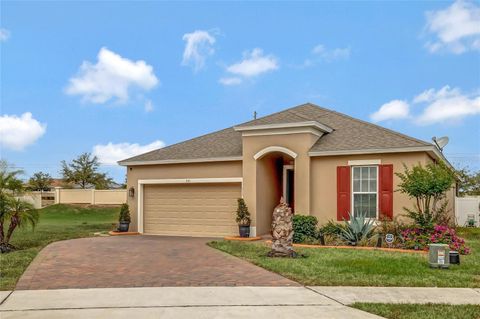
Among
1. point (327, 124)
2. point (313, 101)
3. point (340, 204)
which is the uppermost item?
point (313, 101)

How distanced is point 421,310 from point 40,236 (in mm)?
14601

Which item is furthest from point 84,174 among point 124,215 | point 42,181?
point 124,215

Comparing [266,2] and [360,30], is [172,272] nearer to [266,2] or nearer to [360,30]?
[266,2]

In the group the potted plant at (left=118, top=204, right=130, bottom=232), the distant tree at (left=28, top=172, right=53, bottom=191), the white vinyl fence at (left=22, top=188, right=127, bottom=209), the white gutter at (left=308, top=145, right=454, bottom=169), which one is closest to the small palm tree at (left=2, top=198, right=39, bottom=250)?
the potted plant at (left=118, top=204, right=130, bottom=232)

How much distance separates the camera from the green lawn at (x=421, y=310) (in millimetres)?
6480

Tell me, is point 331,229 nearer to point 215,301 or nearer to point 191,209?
point 191,209

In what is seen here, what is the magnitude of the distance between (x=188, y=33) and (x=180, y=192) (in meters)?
6.40

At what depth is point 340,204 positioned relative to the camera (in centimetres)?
1627

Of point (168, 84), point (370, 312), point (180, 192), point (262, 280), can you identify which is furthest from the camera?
point (180, 192)

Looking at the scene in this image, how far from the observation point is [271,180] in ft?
61.6

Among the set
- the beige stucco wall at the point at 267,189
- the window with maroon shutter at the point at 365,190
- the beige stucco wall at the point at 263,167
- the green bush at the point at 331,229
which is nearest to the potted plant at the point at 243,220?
the beige stucco wall at the point at 263,167

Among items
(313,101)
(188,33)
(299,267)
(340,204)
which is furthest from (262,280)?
(313,101)

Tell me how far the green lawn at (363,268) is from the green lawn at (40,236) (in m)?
5.02

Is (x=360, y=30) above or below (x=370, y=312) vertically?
above
